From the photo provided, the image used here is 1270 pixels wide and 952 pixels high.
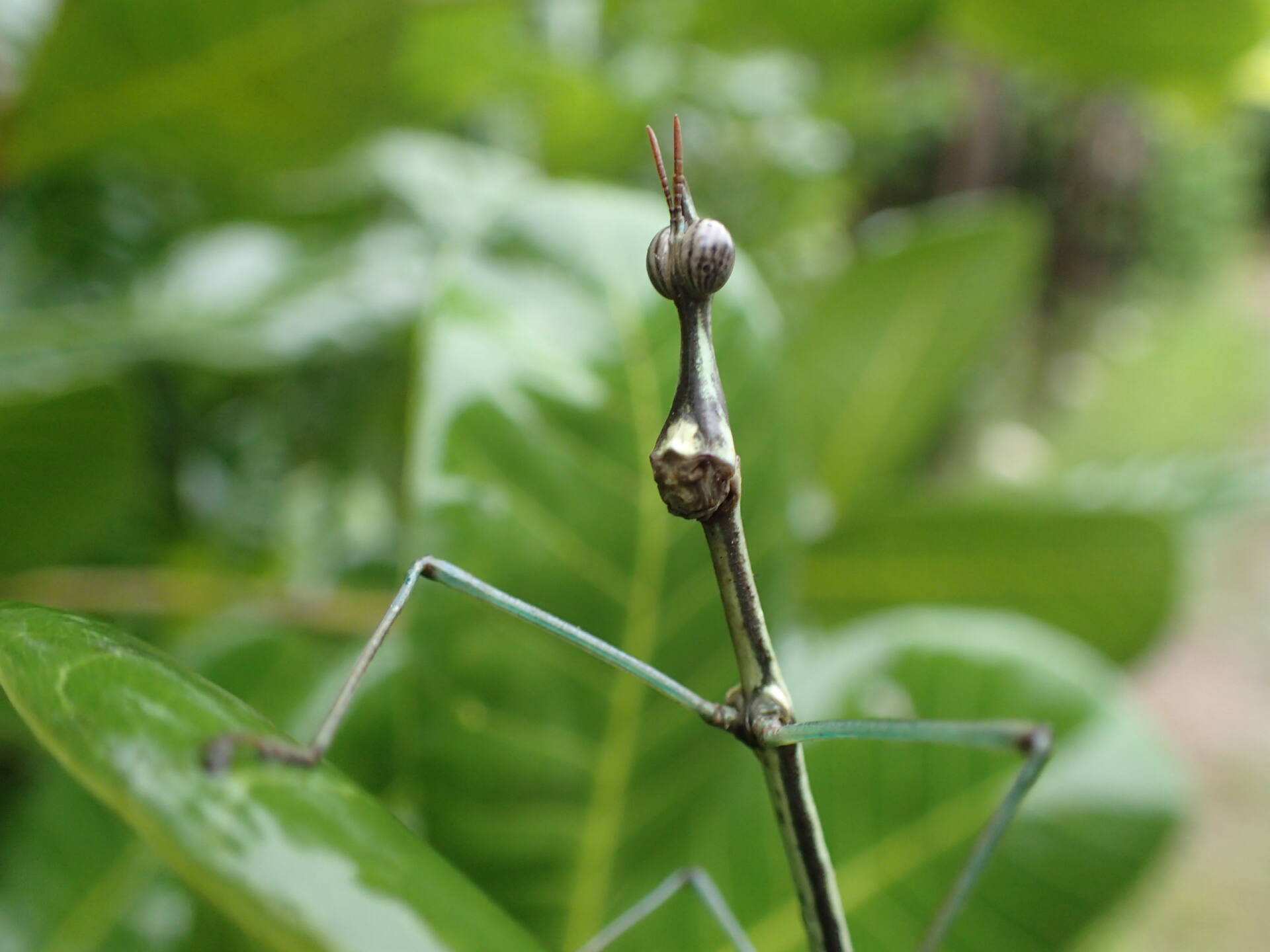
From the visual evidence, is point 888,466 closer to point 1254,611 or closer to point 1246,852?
point 1246,852

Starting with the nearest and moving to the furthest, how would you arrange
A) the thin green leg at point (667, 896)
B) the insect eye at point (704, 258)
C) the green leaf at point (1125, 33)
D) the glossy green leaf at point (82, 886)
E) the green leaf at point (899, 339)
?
the insect eye at point (704, 258) → the thin green leg at point (667, 896) → the glossy green leaf at point (82, 886) → the green leaf at point (1125, 33) → the green leaf at point (899, 339)

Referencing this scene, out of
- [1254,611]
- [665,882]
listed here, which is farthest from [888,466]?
[1254,611]

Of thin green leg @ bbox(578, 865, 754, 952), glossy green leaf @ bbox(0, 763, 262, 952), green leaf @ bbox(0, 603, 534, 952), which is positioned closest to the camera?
green leaf @ bbox(0, 603, 534, 952)

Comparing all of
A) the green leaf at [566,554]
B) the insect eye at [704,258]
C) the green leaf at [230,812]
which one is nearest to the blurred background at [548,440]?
the green leaf at [566,554]

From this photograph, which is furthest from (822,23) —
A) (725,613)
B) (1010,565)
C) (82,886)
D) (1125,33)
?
(82,886)

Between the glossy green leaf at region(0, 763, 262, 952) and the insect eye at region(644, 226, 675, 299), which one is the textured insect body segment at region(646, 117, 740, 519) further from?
the glossy green leaf at region(0, 763, 262, 952)

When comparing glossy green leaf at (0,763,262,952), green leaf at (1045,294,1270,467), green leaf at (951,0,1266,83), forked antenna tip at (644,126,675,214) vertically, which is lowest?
glossy green leaf at (0,763,262,952)

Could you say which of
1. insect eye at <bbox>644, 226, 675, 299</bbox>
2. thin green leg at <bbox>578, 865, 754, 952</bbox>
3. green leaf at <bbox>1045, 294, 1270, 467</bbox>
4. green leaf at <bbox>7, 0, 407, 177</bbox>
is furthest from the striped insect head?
green leaf at <bbox>1045, 294, 1270, 467</bbox>

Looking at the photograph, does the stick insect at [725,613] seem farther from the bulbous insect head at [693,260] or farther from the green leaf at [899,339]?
the green leaf at [899,339]
